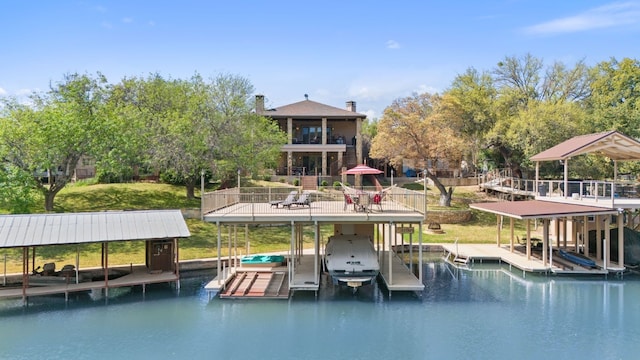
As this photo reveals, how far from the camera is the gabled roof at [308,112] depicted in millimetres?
51500

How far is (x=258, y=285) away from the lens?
20453 mm

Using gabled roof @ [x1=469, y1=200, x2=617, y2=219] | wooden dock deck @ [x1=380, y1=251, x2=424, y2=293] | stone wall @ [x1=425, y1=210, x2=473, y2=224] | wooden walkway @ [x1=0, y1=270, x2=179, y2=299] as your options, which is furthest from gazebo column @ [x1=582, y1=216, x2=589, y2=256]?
wooden walkway @ [x1=0, y1=270, x2=179, y2=299]

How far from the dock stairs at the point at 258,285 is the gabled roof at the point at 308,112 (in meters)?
31.3

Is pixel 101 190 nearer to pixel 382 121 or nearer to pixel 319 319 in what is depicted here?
pixel 382 121

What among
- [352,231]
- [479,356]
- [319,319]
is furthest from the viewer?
[352,231]

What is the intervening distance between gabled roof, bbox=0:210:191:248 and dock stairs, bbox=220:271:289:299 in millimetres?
3135

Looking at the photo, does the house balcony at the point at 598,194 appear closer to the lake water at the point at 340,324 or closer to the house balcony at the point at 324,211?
the lake water at the point at 340,324

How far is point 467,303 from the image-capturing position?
18891 millimetres

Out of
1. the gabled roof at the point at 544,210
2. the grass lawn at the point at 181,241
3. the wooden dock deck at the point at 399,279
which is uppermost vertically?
the gabled roof at the point at 544,210

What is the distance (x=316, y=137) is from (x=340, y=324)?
39.0 metres

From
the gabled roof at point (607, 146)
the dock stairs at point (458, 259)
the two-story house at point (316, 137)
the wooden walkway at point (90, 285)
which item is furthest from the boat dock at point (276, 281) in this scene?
the two-story house at point (316, 137)

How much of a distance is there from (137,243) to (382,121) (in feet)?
69.2

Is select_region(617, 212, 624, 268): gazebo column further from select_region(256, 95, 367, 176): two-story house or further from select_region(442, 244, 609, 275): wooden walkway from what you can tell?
select_region(256, 95, 367, 176): two-story house

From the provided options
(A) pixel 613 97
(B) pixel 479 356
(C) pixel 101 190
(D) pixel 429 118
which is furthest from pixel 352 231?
(A) pixel 613 97
